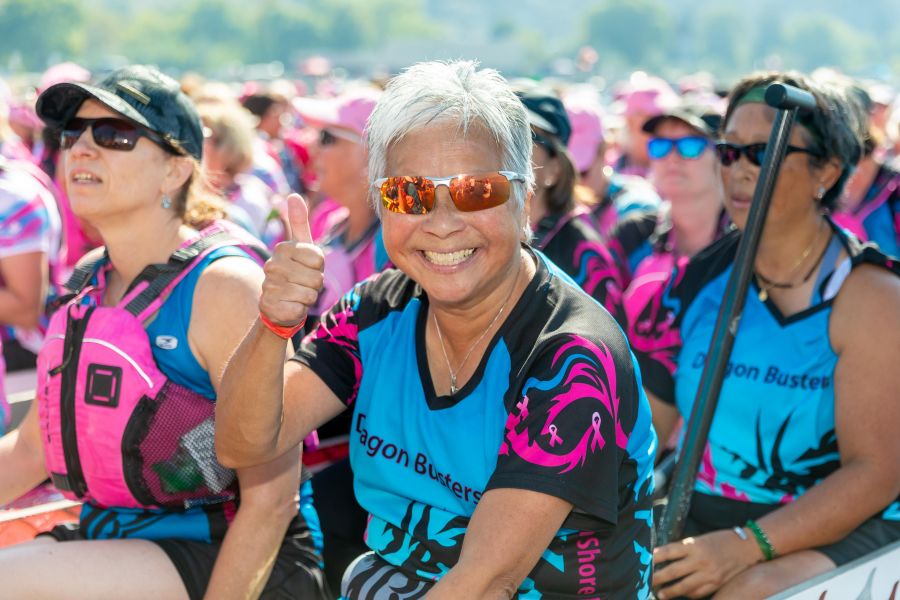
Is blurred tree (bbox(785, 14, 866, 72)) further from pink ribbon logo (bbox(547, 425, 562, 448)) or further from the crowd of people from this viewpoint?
pink ribbon logo (bbox(547, 425, 562, 448))

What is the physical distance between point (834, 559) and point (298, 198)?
171 cm

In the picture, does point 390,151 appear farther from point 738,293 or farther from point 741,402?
point 741,402

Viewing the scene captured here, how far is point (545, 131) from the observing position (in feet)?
13.4

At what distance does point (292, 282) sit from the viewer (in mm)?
2053

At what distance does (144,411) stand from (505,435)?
1.00m

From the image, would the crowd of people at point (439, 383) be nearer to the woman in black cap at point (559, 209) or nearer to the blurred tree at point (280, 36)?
the woman in black cap at point (559, 209)

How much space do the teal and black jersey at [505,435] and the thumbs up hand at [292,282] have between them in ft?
1.22

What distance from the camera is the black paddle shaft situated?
8.93ft

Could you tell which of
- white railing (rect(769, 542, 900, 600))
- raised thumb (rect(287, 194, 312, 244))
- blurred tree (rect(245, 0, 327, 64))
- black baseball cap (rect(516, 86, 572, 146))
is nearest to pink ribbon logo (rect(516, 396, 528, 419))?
raised thumb (rect(287, 194, 312, 244))

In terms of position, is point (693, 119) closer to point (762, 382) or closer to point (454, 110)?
point (762, 382)

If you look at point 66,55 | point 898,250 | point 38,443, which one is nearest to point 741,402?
point 38,443

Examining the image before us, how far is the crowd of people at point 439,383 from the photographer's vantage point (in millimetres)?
2121

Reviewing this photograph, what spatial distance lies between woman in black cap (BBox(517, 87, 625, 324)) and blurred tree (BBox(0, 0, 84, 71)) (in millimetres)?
99201

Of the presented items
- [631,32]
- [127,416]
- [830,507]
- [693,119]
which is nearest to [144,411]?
[127,416]
